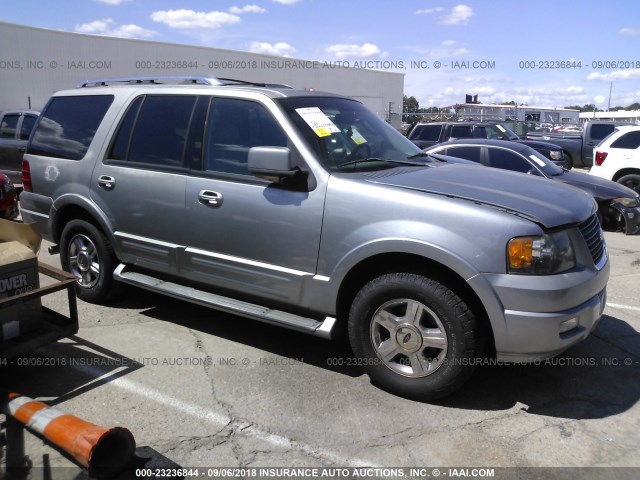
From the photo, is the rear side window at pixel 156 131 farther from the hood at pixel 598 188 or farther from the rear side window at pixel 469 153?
the hood at pixel 598 188

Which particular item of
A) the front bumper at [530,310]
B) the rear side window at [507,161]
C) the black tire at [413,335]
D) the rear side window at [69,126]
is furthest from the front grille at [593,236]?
the rear side window at [507,161]

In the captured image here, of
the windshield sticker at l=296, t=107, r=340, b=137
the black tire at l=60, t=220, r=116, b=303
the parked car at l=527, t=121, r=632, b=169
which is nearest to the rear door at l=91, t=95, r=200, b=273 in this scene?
the black tire at l=60, t=220, r=116, b=303

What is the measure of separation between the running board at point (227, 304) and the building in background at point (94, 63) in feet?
58.2

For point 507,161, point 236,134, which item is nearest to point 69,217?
point 236,134

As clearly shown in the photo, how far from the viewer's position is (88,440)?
2.73 metres

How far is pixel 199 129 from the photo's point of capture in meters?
4.25

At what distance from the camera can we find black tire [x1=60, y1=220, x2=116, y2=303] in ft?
16.0

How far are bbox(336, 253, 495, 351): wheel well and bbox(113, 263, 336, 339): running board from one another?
0.59 feet

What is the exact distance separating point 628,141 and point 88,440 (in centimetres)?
1120

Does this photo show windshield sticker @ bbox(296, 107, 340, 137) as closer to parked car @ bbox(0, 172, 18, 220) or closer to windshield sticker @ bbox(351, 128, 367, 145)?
windshield sticker @ bbox(351, 128, 367, 145)

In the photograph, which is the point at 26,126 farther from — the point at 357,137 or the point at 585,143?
the point at 585,143

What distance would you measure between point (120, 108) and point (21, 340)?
2169mm

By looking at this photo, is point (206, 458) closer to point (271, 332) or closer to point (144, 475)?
point (144, 475)

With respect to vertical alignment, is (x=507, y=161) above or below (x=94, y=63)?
below
